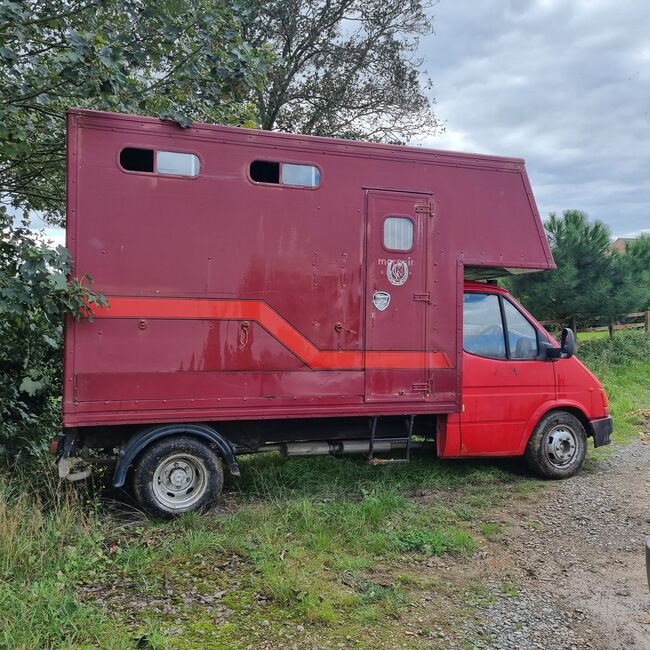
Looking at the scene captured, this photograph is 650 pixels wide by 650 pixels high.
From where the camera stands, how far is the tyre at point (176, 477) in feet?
16.2

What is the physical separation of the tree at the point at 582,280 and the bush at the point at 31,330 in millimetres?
11104

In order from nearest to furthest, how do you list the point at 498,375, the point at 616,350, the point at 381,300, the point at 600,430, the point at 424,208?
the point at 381,300
the point at 424,208
the point at 498,375
the point at 600,430
the point at 616,350

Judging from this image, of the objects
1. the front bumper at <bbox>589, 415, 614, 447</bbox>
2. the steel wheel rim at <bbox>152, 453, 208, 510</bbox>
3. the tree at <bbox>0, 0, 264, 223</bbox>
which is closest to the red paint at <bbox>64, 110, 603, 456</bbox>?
the steel wheel rim at <bbox>152, 453, 208, 510</bbox>

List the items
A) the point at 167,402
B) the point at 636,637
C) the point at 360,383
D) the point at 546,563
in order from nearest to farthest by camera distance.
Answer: the point at 636,637
the point at 546,563
the point at 167,402
the point at 360,383

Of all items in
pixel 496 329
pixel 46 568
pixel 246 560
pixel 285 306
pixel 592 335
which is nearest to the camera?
pixel 46 568

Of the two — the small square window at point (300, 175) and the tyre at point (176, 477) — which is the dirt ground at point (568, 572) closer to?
the tyre at point (176, 477)

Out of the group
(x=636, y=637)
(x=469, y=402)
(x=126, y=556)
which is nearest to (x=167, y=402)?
(x=126, y=556)

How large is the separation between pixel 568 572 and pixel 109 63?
5322 millimetres

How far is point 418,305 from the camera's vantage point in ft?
18.5

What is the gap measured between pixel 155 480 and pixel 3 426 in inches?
69.3

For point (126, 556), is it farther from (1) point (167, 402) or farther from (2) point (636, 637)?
(2) point (636, 637)

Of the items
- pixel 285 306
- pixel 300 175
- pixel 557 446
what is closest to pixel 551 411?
pixel 557 446

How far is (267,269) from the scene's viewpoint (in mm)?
5191

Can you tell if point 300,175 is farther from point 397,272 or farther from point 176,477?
point 176,477
